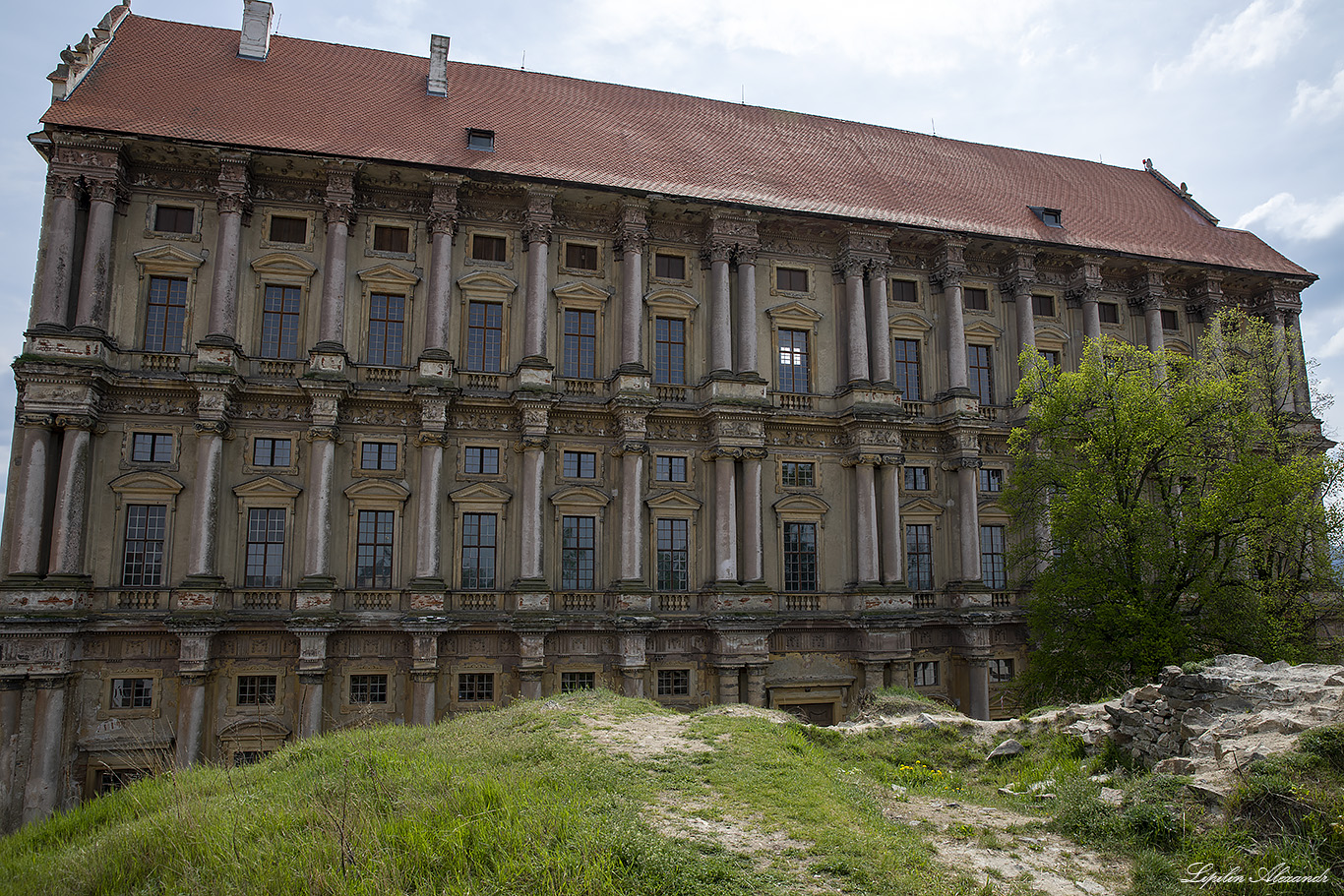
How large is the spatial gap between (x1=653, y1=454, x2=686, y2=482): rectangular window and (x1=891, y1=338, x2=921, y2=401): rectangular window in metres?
9.28

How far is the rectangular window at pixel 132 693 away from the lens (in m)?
22.5

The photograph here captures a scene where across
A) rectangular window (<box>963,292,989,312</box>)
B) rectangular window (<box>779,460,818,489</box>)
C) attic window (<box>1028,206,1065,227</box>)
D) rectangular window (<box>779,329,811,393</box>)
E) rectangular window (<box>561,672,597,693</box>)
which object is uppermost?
attic window (<box>1028,206,1065,227</box>)

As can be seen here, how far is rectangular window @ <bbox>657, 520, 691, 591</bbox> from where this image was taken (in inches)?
1064

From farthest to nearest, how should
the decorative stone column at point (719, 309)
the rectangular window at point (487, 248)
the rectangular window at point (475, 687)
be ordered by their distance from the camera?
the decorative stone column at point (719, 309) → the rectangular window at point (487, 248) → the rectangular window at point (475, 687)

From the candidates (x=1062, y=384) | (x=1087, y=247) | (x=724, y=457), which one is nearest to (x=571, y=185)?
(x=724, y=457)

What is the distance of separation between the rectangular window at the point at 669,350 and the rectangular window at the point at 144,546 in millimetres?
16111

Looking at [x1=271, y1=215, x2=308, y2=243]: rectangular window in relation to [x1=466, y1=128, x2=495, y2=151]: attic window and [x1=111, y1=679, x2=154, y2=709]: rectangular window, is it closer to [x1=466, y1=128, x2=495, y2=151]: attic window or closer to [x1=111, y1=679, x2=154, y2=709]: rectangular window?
[x1=466, y1=128, x2=495, y2=151]: attic window

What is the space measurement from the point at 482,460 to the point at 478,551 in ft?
9.69

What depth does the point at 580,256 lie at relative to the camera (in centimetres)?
2833

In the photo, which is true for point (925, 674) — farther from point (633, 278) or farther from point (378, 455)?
point (378, 455)

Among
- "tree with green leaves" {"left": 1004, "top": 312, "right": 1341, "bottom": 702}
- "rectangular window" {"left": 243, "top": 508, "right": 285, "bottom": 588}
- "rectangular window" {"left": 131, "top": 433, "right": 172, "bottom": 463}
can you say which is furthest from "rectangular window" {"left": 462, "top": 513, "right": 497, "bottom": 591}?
"tree with green leaves" {"left": 1004, "top": 312, "right": 1341, "bottom": 702}

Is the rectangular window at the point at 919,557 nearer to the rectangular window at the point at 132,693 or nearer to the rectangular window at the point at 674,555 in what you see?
the rectangular window at the point at 674,555

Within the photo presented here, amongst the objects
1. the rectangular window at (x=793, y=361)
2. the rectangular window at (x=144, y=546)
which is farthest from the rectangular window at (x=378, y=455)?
the rectangular window at (x=793, y=361)

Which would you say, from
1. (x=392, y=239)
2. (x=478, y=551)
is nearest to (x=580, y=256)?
(x=392, y=239)
